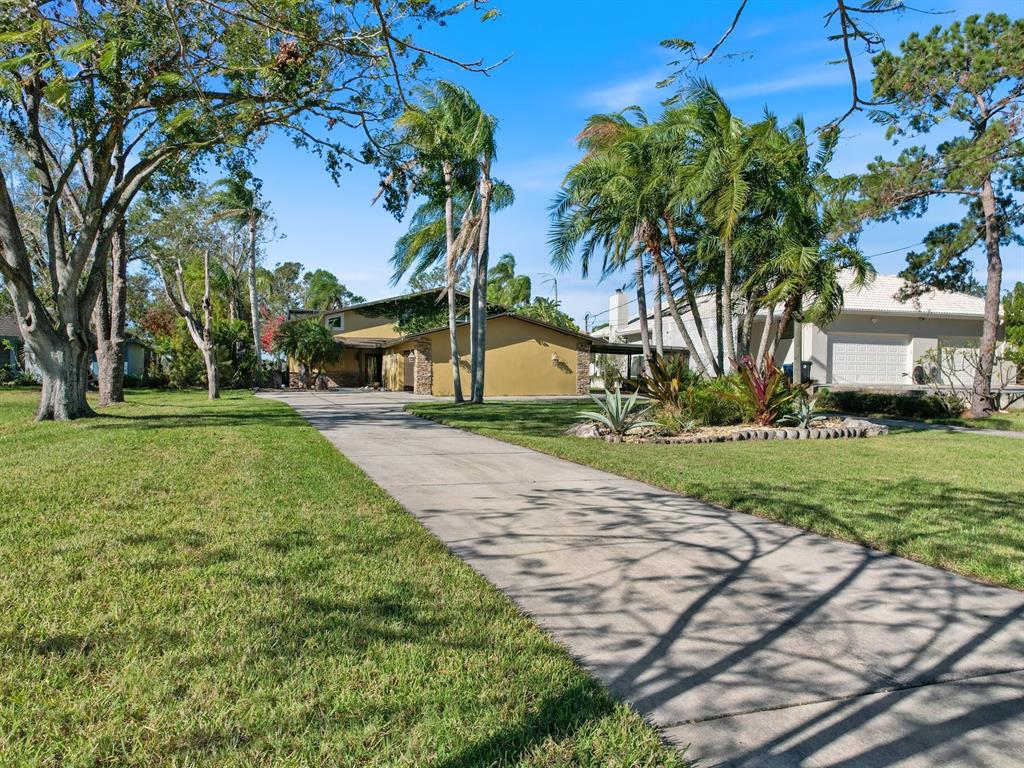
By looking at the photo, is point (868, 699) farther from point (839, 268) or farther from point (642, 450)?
point (839, 268)

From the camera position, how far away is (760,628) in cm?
358

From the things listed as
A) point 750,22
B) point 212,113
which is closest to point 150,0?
point 212,113

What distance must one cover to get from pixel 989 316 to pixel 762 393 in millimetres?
7971

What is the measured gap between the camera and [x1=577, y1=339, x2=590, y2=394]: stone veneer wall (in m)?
31.2

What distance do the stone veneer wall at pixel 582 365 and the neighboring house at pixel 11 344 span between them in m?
26.2

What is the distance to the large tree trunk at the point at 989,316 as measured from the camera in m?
16.2

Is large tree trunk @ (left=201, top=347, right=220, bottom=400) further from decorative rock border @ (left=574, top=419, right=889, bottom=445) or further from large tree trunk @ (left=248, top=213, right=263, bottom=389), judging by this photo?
decorative rock border @ (left=574, top=419, right=889, bottom=445)

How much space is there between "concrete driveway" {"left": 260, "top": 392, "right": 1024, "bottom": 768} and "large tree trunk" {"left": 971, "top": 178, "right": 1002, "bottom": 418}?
45.2ft

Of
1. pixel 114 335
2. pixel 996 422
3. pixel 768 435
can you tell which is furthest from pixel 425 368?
pixel 996 422

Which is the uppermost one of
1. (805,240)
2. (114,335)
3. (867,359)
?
(805,240)

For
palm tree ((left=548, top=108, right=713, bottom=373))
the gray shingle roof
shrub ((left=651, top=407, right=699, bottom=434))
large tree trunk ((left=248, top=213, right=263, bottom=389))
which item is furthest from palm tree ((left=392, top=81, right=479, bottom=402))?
the gray shingle roof

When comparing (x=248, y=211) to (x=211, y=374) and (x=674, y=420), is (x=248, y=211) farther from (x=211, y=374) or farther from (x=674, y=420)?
(x=674, y=420)

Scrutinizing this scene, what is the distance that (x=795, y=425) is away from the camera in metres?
13.2

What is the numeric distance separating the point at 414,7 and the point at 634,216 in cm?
697
